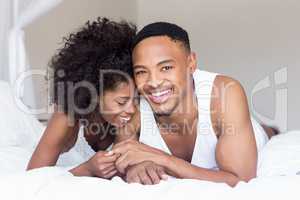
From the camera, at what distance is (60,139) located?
4.51ft

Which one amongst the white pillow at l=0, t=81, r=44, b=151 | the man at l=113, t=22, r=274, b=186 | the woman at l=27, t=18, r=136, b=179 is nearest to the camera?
the man at l=113, t=22, r=274, b=186

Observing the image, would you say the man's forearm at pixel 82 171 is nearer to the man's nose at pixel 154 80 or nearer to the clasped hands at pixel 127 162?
the clasped hands at pixel 127 162

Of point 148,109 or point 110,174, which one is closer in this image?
point 110,174

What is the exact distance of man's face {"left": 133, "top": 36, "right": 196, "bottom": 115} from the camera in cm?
115

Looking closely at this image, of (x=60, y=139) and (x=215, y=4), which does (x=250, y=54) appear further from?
(x=60, y=139)

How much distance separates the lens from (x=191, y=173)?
104cm

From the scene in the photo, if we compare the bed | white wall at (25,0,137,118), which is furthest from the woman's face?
white wall at (25,0,137,118)

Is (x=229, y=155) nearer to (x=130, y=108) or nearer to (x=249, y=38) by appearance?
(x=130, y=108)

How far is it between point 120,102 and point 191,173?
35cm

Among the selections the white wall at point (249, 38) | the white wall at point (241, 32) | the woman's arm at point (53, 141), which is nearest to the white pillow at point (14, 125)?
the woman's arm at point (53, 141)

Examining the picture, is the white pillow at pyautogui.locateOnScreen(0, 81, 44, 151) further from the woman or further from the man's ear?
the man's ear

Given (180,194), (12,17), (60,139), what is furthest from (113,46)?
(12,17)

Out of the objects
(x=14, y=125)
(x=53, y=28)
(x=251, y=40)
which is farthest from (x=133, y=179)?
(x=251, y=40)

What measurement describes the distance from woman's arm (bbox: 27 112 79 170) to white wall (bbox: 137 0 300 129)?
77.3 inches
